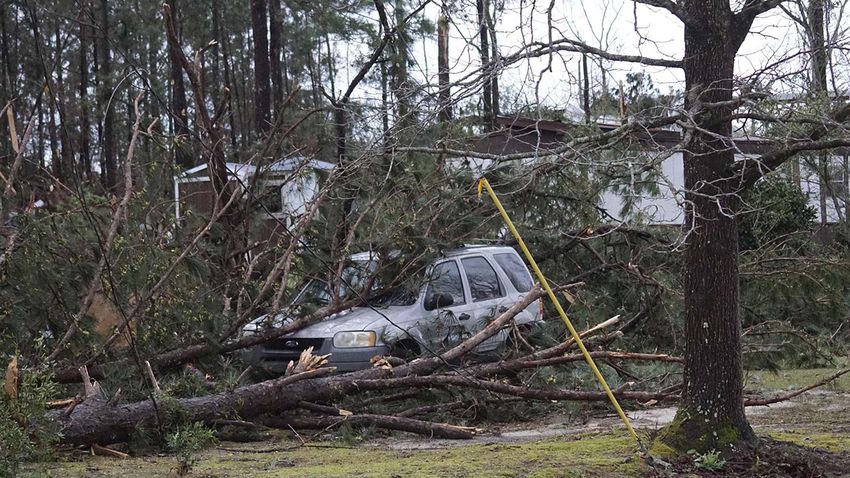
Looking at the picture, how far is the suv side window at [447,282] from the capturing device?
9805 mm

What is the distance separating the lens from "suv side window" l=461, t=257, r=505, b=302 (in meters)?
10.4

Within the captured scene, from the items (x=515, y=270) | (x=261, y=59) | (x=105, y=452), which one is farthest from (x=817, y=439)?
(x=261, y=59)

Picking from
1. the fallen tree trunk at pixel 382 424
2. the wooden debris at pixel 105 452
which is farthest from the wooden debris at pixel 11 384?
the fallen tree trunk at pixel 382 424

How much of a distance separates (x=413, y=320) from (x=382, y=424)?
6.13 feet

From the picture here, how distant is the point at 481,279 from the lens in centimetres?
1055

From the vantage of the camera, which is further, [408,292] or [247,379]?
[408,292]

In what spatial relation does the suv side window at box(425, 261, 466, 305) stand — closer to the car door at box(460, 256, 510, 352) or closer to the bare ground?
the car door at box(460, 256, 510, 352)

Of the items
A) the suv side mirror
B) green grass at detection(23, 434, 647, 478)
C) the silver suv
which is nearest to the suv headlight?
the silver suv

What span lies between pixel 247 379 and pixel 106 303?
1.47 m

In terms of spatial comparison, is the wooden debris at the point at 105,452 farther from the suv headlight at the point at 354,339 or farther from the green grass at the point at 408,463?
the suv headlight at the point at 354,339

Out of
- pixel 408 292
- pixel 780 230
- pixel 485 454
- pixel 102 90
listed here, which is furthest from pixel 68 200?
pixel 102 90

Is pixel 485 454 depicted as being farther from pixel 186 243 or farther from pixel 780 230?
pixel 780 230

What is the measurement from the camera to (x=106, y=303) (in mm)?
8367

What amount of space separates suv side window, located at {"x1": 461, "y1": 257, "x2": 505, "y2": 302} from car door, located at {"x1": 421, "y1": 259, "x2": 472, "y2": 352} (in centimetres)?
16
